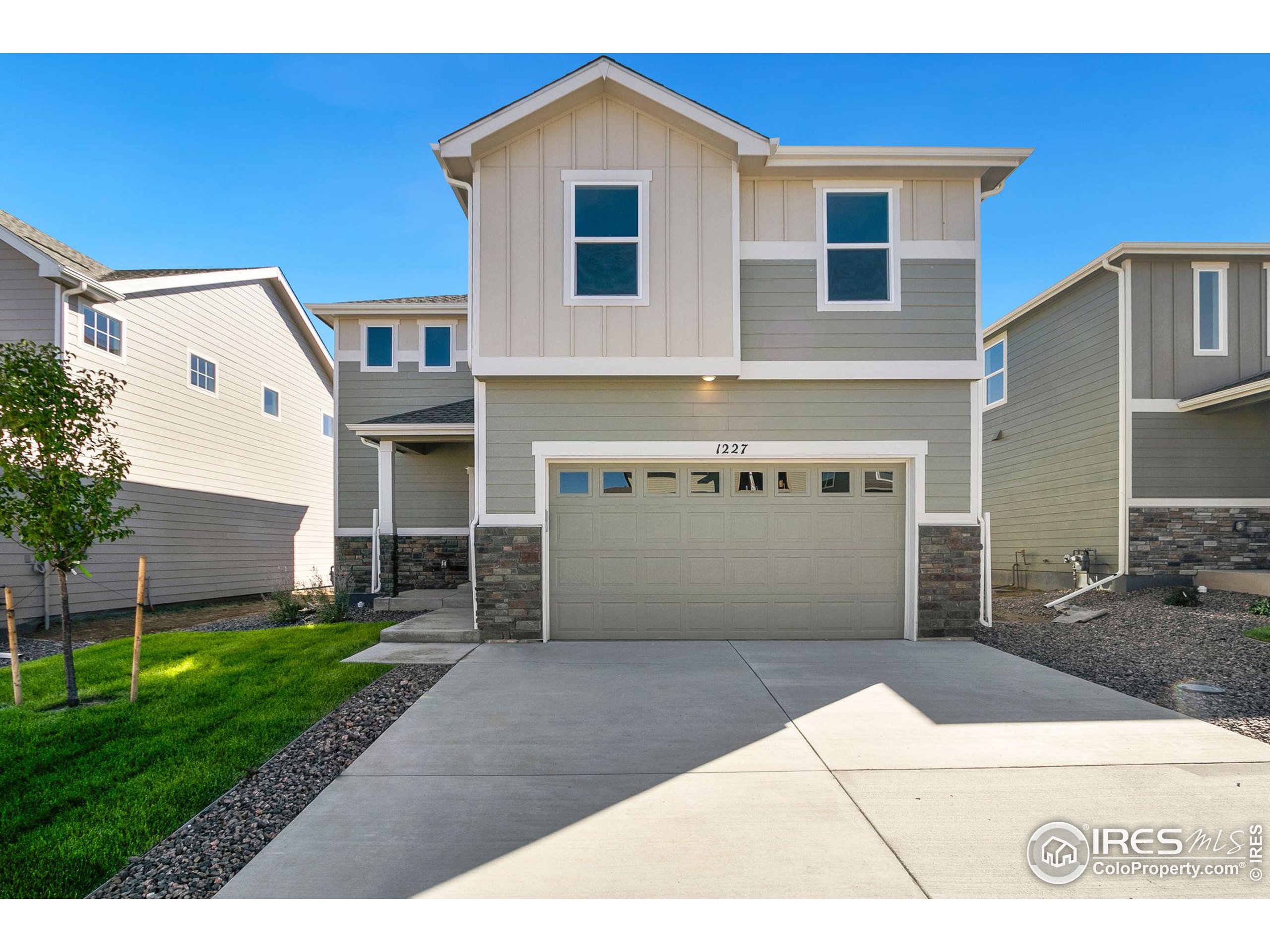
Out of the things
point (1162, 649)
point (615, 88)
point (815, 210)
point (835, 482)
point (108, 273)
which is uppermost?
point (615, 88)

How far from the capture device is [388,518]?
11.9m

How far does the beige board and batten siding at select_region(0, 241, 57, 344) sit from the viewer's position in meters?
10.6

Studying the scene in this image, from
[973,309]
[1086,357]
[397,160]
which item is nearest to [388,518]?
[397,160]

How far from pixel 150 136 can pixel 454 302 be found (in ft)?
25.2

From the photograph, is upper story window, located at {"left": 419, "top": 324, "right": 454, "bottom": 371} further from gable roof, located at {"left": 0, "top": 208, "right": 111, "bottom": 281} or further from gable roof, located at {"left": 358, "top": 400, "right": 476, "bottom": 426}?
gable roof, located at {"left": 0, "top": 208, "right": 111, "bottom": 281}

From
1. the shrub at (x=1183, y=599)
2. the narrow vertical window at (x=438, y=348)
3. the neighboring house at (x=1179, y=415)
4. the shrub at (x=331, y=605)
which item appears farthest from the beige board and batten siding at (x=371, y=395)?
the shrub at (x=1183, y=599)

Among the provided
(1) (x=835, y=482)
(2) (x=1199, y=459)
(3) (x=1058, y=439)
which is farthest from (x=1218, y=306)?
(1) (x=835, y=482)

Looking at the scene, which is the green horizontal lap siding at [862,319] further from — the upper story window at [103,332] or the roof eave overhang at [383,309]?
the upper story window at [103,332]

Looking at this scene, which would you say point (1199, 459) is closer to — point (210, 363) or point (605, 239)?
point (605, 239)

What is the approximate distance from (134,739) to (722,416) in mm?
6398

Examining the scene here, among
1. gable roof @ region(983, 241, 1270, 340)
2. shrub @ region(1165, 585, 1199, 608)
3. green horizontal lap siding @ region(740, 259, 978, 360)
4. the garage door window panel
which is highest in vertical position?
gable roof @ region(983, 241, 1270, 340)

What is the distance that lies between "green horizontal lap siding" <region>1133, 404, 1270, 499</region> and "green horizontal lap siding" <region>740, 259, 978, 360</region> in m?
5.57

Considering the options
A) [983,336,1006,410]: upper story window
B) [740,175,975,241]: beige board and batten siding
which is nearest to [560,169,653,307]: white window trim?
[740,175,975,241]: beige board and batten siding

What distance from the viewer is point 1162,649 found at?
760 centimetres
